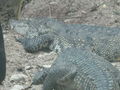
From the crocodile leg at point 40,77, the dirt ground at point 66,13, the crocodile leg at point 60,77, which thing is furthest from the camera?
the dirt ground at point 66,13

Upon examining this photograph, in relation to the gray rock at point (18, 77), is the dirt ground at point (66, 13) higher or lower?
higher

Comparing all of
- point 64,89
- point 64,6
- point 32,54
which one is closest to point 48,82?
point 64,89

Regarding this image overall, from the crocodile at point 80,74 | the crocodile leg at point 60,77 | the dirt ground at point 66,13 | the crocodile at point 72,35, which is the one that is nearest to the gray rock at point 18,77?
the crocodile at point 80,74

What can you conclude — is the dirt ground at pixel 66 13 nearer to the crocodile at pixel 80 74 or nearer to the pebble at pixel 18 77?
the pebble at pixel 18 77

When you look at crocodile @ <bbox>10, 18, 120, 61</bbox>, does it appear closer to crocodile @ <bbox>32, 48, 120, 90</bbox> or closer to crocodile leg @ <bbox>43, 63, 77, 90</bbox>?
crocodile @ <bbox>32, 48, 120, 90</bbox>

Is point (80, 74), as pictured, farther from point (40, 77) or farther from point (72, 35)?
point (72, 35)

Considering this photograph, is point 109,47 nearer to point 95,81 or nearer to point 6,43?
point 6,43

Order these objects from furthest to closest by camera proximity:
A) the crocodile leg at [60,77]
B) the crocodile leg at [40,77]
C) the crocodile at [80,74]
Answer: the crocodile leg at [40,77]
the crocodile leg at [60,77]
the crocodile at [80,74]
